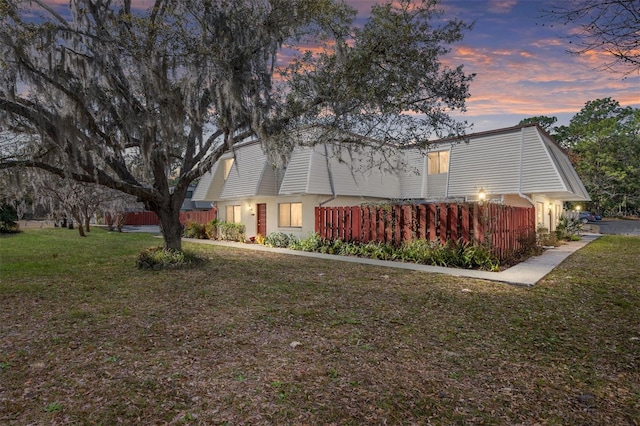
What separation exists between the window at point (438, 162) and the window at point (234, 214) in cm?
1089

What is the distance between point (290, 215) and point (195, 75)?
9730 mm

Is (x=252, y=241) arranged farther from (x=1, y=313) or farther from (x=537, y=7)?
(x=537, y=7)

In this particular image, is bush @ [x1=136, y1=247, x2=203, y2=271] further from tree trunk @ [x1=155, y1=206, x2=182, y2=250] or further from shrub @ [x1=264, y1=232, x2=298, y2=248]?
shrub @ [x1=264, y1=232, x2=298, y2=248]

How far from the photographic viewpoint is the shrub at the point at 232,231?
18.5 m

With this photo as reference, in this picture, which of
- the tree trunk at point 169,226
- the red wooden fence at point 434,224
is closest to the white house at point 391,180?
the red wooden fence at point 434,224

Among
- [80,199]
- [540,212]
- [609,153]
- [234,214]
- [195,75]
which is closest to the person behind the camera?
[195,75]

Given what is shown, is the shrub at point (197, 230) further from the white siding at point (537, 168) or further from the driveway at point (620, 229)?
the driveway at point (620, 229)

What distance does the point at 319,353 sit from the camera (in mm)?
3773

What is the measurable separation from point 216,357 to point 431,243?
8.44m

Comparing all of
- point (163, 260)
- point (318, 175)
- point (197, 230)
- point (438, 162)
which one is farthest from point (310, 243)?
point (197, 230)

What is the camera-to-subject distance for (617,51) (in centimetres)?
383

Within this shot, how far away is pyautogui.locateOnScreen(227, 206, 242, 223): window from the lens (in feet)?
64.0

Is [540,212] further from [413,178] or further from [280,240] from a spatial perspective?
[280,240]

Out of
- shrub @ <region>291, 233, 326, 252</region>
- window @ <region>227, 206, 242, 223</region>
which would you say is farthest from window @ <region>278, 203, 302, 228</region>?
window @ <region>227, 206, 242, 223</region>
